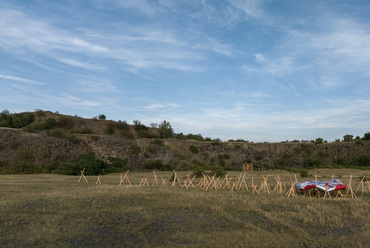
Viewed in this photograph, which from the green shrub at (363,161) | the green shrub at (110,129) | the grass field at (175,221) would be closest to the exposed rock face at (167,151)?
the green shrub at (363,161)

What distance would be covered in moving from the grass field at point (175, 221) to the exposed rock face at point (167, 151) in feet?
75.3

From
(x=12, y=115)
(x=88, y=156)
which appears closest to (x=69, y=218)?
(x=88, y=156)

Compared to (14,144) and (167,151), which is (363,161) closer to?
(167,151)

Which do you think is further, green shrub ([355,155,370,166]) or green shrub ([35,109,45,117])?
green shrub ([35,109,45,117])

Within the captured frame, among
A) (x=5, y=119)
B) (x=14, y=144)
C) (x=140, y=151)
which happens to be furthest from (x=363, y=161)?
(x=5, y=119)

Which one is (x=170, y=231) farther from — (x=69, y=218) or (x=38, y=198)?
(x=38, y=198)

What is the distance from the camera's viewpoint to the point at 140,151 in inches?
1613

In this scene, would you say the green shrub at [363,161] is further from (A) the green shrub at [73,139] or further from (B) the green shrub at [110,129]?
(B) the green shrub at [110,129]

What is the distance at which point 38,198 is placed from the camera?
12.1m

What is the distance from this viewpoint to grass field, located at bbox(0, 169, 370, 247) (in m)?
8.08

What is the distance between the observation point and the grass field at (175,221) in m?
8.08

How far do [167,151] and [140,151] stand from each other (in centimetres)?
415

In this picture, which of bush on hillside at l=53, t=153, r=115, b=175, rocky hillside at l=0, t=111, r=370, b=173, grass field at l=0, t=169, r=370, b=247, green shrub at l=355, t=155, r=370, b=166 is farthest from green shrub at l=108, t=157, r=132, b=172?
green shrub at l=355, t=155, r=370, b=166

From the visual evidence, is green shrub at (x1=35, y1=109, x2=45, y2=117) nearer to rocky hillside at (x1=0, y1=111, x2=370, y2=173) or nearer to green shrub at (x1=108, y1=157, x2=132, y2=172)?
rocky hillside at (x1=0, y1=111, x2=370, y2=173)
